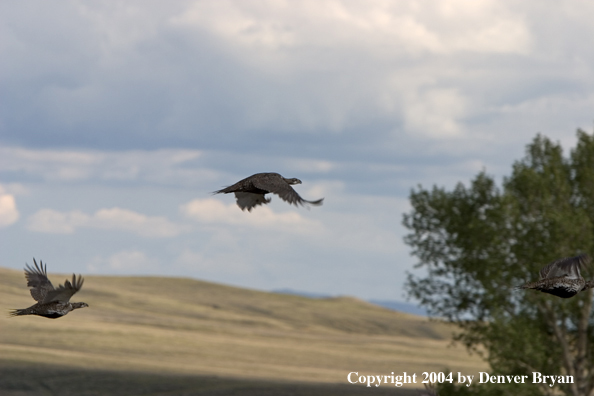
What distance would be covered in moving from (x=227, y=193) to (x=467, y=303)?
101 ft

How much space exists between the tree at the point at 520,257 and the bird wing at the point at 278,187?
27083 mm

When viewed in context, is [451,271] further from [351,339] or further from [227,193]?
[351,339]

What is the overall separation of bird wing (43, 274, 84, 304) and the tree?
1207 inches

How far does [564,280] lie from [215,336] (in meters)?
83.5

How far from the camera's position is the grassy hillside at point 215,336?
66000mm

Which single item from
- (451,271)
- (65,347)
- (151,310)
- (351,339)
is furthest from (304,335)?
(451,271)

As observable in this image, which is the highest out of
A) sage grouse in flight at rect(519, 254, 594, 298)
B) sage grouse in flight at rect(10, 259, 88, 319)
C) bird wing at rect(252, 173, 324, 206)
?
bird wing at rect(252, 173, 324, 206)

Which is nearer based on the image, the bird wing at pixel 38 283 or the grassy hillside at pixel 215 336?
the bird wing at pixel 38 283

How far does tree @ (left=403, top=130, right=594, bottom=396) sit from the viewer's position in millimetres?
41000

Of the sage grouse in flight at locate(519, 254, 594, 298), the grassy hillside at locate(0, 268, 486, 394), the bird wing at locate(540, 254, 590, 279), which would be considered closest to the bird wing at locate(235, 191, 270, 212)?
the sage grouse in flight at locate(519, 254, 594, 298)

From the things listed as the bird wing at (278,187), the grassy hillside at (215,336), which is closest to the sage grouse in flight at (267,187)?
the bird wing at (278,187)

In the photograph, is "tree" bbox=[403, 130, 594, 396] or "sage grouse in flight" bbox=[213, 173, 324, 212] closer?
"sage grouse in flight" bbox=[213, 173, 324, 212]

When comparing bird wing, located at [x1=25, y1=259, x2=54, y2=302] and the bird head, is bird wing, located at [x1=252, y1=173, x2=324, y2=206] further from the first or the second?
bird wing, located at [x1=25, y1=259, x2=54, y2=302]

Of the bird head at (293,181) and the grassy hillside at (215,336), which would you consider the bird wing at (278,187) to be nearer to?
the bird head at (293,181)
